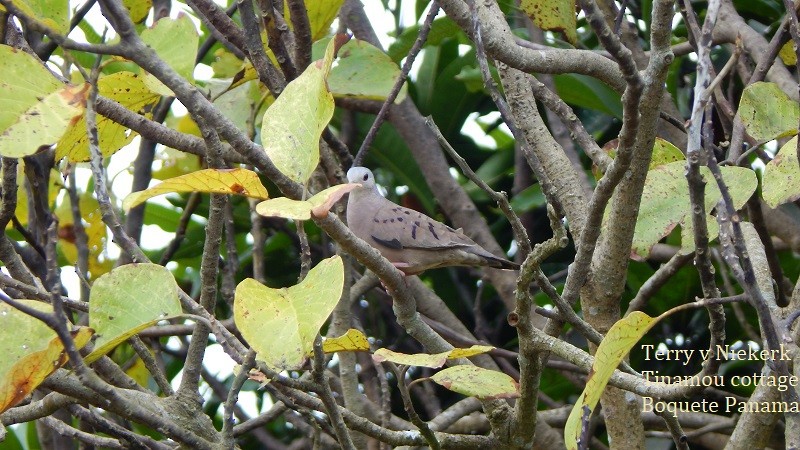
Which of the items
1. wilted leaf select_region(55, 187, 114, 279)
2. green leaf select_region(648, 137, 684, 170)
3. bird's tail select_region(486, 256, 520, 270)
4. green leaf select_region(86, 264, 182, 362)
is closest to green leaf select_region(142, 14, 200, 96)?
green leaf select_region(86, 264, 182, 362)

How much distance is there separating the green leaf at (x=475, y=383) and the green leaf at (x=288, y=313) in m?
0.43

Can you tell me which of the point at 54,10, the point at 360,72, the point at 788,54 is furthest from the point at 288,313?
the point at 788,54

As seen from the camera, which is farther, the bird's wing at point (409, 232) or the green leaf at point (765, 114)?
the bird's wing at point (409, 232)

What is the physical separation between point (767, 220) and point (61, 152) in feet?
7.89

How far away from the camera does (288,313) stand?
1438 mm

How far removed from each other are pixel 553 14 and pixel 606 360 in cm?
130

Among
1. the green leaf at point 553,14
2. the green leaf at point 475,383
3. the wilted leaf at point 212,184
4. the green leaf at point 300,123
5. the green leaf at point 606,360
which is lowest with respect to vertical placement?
the green leaf at point 475,383

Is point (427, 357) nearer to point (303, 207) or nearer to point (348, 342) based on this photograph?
point (348, 342)

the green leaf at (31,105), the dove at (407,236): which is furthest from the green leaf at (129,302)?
the dove at (407,236)

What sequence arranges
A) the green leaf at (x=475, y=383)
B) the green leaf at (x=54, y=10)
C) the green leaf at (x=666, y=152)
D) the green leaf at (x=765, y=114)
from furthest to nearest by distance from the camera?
the green leaf at (x=666, y=152)
the green leaf at (x=765, y=114)
the green leaf at (x=54, y=10)
the green leaf at (x=475, y=383)

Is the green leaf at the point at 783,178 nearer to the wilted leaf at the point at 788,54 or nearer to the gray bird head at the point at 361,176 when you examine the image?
the wilted leaf at the point at 788,54

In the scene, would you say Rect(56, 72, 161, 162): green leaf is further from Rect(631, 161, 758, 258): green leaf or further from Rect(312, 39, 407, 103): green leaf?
Rect(631, 161, 758, 258): green leaf

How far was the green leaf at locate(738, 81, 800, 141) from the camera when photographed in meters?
2.23

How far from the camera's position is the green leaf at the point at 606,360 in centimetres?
147
